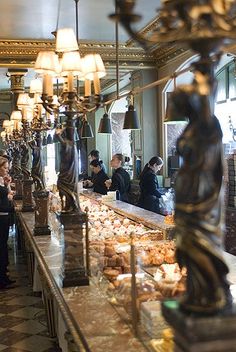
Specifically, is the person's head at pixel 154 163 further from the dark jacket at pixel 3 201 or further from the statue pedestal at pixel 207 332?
the statue pedestal at pixel 207 332

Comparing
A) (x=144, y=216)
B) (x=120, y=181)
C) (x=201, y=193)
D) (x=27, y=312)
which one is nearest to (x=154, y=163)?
(x=120, y=181)

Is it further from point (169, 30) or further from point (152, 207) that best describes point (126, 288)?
point (152, 207)

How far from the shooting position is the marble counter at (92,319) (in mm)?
2107

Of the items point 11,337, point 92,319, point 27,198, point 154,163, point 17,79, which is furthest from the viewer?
point 17,79

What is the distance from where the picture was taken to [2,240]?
22.1 feet

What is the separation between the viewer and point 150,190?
7.21 meters

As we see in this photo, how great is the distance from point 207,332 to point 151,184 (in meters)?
6.05

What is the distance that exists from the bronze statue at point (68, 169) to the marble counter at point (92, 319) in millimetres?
496

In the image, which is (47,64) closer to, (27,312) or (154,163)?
(27,312)

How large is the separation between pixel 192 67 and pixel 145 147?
840cm

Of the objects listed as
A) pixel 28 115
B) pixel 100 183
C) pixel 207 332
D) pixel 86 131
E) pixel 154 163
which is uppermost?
pixel 28 115

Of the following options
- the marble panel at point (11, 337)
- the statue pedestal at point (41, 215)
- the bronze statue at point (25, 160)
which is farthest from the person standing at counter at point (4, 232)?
the marble panel at point (11, 337)

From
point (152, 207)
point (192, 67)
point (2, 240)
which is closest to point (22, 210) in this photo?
point (2, 240)

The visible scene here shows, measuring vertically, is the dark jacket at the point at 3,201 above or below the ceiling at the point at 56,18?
below
